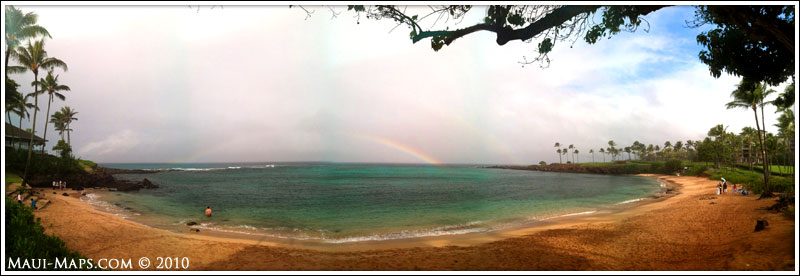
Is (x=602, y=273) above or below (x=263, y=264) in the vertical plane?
above

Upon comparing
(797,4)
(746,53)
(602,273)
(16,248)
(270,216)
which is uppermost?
(746,53)

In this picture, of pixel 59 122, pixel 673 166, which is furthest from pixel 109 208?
pixel 673 166

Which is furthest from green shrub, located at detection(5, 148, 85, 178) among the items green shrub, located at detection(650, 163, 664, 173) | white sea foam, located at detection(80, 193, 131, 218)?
green shrub, located at detection(650, 163, 664, 173)

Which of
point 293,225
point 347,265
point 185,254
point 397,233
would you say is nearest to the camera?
point 347,265

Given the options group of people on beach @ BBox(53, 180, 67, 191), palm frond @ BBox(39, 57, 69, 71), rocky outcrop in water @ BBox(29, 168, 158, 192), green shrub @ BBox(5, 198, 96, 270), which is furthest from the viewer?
rocky outcrop in water @ BBox(29, 168, 158, 192)

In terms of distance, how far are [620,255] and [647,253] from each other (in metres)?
0.85

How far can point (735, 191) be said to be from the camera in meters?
21.7

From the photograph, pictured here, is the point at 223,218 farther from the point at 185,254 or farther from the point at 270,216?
the point at 185,254

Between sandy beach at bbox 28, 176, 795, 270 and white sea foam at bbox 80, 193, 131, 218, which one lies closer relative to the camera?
sandy beach at bbox 28, 176, 795, 270

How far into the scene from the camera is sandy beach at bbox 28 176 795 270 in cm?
682

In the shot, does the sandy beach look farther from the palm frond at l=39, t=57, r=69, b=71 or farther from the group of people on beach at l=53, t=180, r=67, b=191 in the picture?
the group of people on beach at l=53, t=180, r=67, b=191

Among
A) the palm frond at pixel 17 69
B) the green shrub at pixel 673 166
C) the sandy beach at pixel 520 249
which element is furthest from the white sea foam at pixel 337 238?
the green shrub at pixel 673 166

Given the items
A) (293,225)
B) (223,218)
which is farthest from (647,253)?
(223,218)

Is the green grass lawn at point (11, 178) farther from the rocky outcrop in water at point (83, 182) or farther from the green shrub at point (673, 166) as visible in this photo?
the green shrub at point (673, 166)
